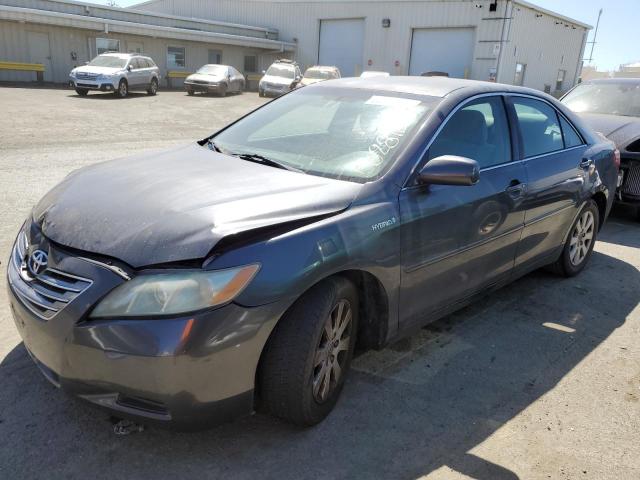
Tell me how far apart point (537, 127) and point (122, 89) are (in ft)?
67.5

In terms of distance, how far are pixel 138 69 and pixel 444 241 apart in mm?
22712

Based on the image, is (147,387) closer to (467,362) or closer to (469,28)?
(467,362)

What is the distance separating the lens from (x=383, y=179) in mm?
2883

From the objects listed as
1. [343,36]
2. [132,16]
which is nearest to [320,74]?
[343,36]

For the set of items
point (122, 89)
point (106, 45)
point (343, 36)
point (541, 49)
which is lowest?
point (122, 89)

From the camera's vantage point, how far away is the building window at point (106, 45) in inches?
1128

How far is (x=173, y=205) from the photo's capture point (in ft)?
8.24

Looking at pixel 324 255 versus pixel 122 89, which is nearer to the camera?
pixel 324 255

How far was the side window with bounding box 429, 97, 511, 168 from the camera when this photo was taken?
331cm

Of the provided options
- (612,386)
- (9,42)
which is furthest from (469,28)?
(612,386)

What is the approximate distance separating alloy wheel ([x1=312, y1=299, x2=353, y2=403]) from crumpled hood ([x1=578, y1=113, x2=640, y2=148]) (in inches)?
226

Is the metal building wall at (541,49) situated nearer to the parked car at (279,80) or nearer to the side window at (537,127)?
the parked car at (279,80)

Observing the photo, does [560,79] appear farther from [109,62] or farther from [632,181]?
[632,181]

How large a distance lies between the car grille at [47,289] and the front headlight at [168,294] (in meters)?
0.15
